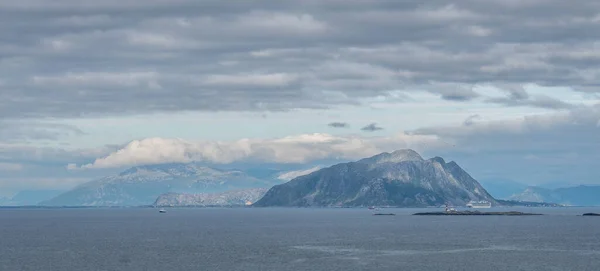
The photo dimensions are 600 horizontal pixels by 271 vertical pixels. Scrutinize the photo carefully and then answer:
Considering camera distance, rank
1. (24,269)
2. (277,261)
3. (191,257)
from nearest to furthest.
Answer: (24,269), (277,261), (191,257)

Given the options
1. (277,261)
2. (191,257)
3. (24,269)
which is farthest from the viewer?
(191,257)

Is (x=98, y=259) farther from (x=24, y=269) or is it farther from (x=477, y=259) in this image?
(x=477, y=259)

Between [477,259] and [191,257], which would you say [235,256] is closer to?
[191,257]

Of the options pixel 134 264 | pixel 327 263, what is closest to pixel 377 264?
pixel 327 263

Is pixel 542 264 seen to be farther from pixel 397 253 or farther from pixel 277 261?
pixel 277 261

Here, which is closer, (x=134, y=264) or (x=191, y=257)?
(x=134, y=264)

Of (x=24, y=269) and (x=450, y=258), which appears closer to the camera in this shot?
(x=24, y=269)

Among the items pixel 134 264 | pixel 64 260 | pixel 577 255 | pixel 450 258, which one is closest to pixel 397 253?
pixel 450 258

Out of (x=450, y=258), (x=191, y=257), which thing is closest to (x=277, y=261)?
(x=191, y=257)
